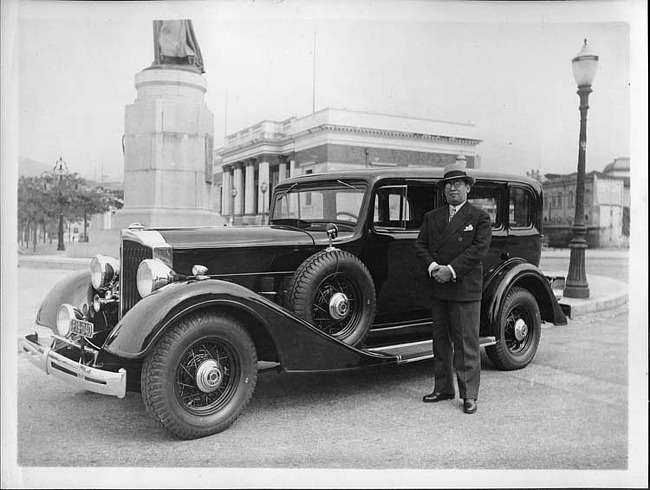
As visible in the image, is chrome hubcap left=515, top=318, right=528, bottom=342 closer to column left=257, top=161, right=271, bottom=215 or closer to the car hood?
the car hood

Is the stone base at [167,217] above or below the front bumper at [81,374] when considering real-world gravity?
above

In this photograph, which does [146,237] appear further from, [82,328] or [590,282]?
[590,282]

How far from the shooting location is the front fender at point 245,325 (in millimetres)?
2826

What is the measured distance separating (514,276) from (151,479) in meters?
3.01

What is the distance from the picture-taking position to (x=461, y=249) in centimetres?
356

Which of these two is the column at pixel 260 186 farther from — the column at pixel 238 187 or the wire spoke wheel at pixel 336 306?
the wire spoke wheel at pixel 336 306

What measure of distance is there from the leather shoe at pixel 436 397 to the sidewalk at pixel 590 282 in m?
1.32

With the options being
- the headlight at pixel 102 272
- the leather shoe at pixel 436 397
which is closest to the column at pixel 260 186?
the headlight at pixel 102 272

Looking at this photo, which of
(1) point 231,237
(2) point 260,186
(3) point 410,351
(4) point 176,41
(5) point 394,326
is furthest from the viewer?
(2) point 260,186

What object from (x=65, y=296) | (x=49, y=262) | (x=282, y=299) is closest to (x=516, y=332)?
(x=282, y=299)

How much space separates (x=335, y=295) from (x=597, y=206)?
2.59m

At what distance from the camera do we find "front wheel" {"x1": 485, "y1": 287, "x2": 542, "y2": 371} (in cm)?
426

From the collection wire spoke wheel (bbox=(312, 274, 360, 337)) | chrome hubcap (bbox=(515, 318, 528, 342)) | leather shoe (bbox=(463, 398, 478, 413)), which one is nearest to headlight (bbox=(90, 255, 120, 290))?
wire spoke wheel (bbox=(312, 274, 360, 337))

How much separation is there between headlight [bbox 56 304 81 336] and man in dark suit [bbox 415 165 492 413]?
2.27 meters
